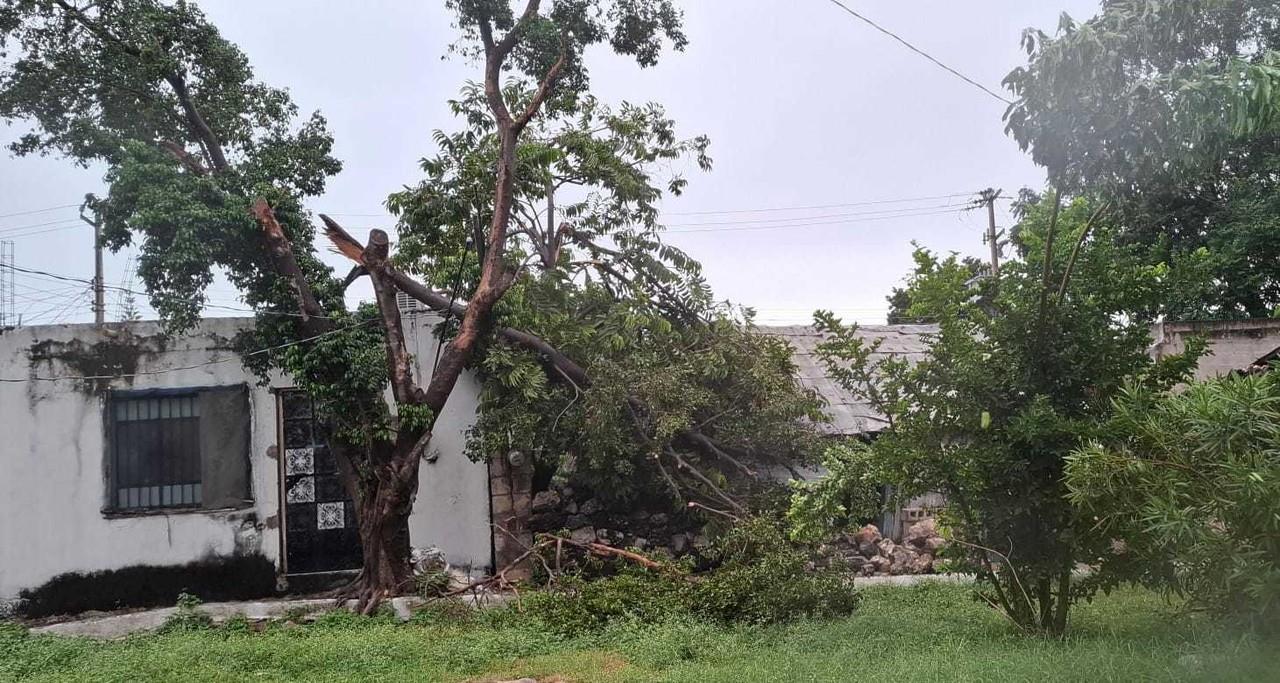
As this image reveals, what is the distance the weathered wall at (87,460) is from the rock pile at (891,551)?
7011 millimetres

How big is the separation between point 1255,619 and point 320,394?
29.5 feet

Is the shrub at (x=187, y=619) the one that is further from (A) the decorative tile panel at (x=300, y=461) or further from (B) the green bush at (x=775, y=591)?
(B) the green bush at (x=775, y=591)

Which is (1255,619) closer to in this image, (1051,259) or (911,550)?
(1051,259)

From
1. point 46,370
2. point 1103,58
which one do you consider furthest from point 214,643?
point 1103,58

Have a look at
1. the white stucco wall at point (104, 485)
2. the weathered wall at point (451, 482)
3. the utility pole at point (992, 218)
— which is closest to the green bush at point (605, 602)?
the weathered wall at point (451, 482)

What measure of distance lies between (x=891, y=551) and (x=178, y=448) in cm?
875

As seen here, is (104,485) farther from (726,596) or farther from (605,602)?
(726,596)

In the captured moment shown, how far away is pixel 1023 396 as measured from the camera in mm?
7609

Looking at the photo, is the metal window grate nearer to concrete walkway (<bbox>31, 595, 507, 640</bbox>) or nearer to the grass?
concrete walkway (<bbox>31, 595, 507, 640</bbox>)

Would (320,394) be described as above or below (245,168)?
below

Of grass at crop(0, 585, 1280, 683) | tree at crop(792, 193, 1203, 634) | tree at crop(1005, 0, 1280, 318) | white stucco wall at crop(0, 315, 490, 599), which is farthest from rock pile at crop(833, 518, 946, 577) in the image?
tree at crop(1005, 0, 1280, 318)

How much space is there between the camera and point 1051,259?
748 centimetres

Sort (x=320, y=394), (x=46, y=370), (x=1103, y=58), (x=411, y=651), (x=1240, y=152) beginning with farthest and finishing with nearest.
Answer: (x=1240, y=152) < (x=46, y=370) < (x=320, y=394) < (x=411, y=651) < (x=1103, y=58)

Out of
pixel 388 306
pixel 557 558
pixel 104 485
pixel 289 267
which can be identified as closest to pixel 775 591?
pixel 557 558
